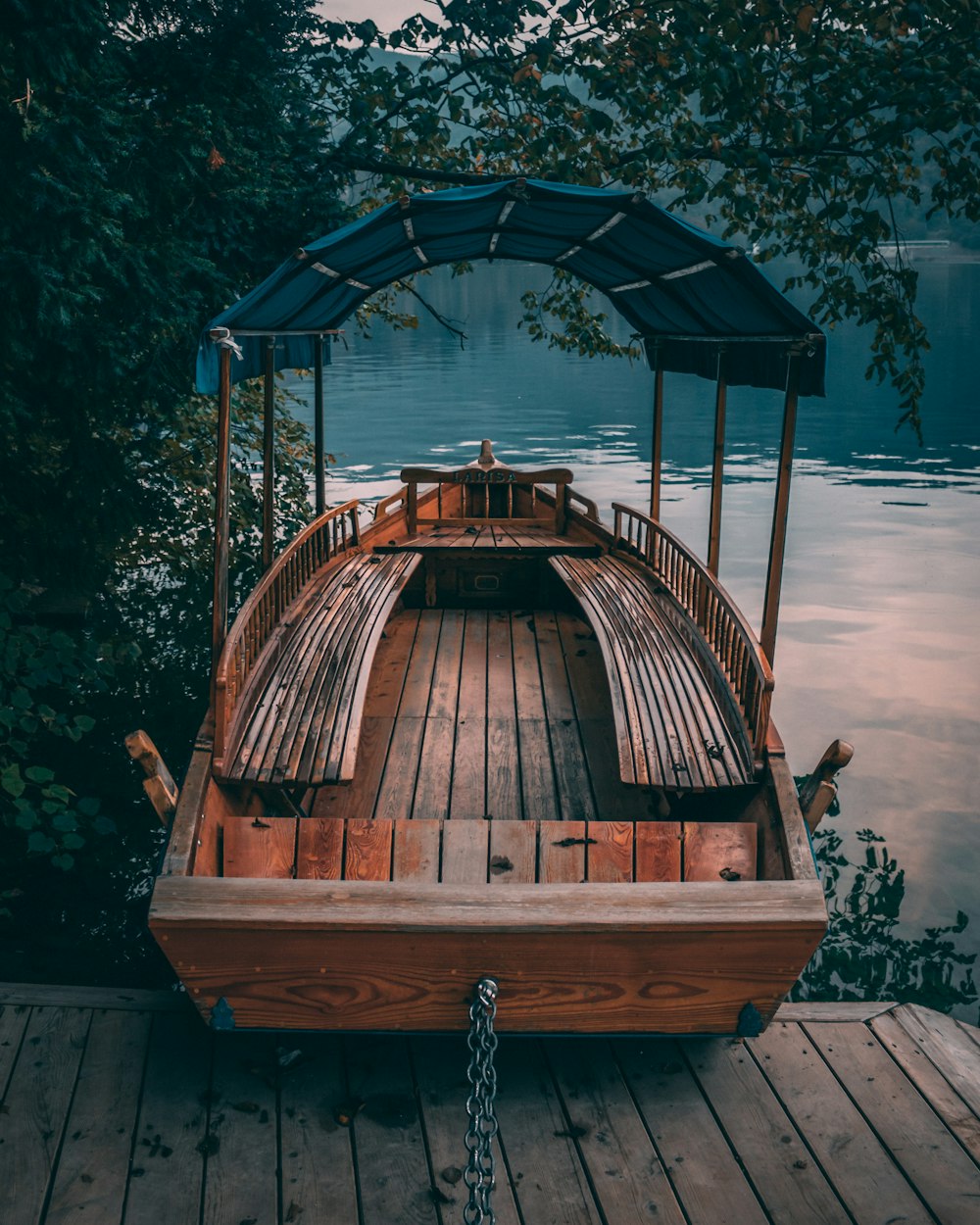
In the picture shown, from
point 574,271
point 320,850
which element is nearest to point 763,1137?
point 320,850

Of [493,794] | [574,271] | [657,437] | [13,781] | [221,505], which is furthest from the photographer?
[657,437]

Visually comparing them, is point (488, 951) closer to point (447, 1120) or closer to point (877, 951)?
point (447, 1120)

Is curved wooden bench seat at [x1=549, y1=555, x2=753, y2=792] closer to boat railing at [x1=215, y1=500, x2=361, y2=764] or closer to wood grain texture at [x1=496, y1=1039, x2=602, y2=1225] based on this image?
wood grain texture at [x1=496, y1=1039, x2=602, y2=1225]

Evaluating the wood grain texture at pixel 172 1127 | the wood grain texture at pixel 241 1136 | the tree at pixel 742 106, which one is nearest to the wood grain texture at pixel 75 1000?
the wood grain texture at pixel 172 1127

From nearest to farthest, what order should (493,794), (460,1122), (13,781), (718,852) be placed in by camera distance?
(460,1122)
(718,852)
(493,794)
(13,781)

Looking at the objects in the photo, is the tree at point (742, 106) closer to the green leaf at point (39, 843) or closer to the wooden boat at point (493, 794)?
the wooden boat at point (493, 794)

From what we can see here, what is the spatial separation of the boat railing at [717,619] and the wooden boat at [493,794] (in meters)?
0.03

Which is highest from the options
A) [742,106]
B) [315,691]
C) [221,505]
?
[742,106]

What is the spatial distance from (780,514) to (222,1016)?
12.3 ft

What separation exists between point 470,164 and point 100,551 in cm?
575

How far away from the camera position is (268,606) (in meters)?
6.85

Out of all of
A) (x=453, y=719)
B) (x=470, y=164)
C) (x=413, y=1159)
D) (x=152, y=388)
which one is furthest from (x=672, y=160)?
(x=413, y=1159)

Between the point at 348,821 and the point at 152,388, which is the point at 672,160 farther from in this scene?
the point at 348,821

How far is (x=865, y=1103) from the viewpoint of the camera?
4512mm
